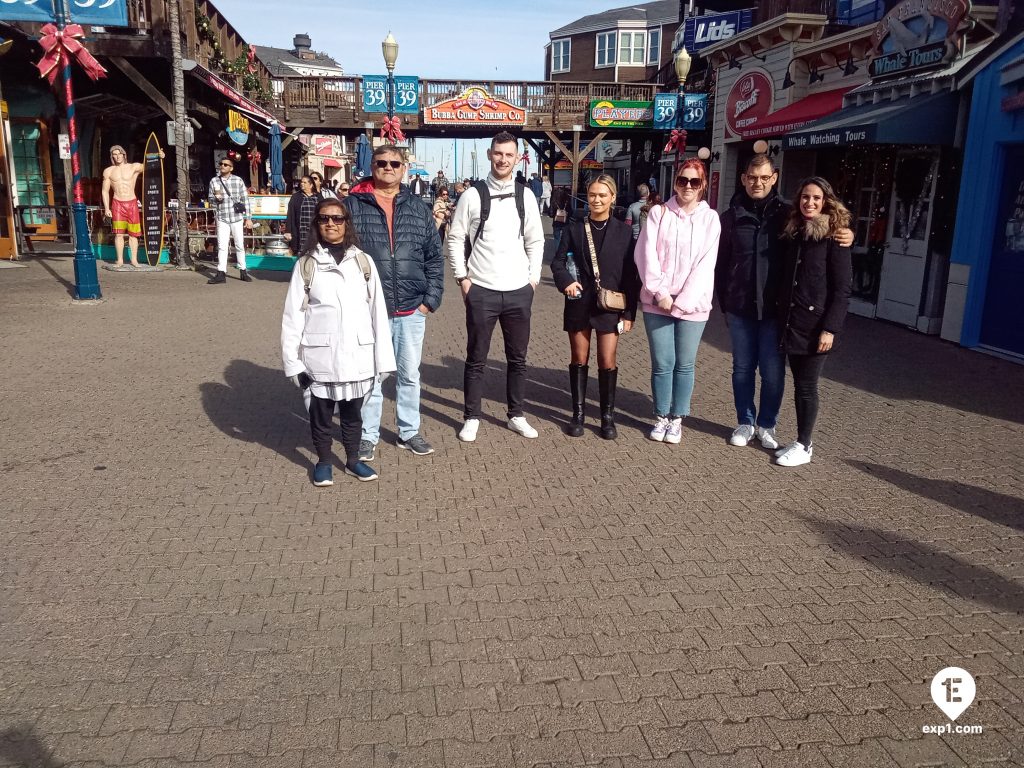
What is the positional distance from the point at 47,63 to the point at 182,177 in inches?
144

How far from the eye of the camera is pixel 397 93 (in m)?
26.1

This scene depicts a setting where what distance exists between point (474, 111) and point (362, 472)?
23657 mm

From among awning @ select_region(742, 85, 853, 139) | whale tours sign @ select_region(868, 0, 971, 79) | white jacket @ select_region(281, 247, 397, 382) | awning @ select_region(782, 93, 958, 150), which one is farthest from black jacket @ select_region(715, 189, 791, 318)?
A: awning @ select_region(742, 85, 853, 139)

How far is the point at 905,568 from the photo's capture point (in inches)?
161

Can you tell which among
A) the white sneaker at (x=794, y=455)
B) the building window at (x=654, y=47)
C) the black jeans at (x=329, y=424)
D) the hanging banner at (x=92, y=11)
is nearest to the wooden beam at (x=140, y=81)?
the hanging banner at (x=92, y=11)

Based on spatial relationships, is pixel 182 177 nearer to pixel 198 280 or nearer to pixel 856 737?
pixel 198 280

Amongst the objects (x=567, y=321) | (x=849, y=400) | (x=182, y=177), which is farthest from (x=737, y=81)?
(x=567, y=321)

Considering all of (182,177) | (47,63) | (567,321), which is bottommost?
(567,321)

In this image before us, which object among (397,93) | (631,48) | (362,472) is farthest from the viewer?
(631,48)

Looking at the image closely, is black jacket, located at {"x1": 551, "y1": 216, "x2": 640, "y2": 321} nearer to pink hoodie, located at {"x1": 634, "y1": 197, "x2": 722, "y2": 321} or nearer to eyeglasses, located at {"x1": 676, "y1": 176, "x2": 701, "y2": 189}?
pink hoodie, located at {"x1": 634, "y1": 197, "x2": 722, "y2": 321}

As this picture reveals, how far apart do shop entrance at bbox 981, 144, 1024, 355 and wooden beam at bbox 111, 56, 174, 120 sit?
13.2 metres

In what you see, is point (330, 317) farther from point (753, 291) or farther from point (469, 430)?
point (753, 291)

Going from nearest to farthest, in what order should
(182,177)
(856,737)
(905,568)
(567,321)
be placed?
(856,737), (905,568), (567,321), (182,177)

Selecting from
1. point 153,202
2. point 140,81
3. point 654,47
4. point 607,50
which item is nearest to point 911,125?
point 153,202
